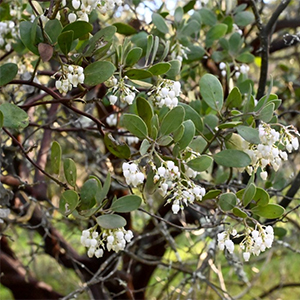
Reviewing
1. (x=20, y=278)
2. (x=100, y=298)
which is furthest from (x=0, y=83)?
(x=20, y=278)

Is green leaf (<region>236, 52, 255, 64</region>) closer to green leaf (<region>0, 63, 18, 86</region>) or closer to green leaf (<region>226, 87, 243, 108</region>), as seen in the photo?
green leaf (<region>226, 87, 243, 108</region>)

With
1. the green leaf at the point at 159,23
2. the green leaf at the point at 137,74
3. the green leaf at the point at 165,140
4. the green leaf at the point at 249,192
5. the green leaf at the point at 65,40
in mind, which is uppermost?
the green leaf at the point at 65,40

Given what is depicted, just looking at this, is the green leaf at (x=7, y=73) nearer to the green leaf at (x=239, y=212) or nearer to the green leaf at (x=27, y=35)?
the green leaf at (x=27, y=35)

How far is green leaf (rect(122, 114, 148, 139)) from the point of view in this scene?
0.81m

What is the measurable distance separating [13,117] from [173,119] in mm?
280

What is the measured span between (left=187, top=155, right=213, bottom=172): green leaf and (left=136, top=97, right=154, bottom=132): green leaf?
96mm

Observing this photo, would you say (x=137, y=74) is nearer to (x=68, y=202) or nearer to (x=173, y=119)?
(x=173, y=119)

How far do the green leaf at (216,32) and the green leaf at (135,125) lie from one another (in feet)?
2.12

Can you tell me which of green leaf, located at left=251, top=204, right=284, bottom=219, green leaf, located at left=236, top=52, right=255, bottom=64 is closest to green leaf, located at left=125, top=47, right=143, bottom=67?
green leaf, located at left=251, top=204, right=284, bottom=219

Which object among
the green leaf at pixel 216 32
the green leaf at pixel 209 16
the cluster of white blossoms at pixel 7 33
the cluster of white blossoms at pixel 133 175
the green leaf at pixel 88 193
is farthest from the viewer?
the green leaf at pixel 209 16

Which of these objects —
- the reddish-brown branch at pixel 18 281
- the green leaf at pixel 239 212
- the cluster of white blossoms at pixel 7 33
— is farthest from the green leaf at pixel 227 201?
the reddish-brown branch at pixel 18 281

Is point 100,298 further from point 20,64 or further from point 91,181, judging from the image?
point 91,181

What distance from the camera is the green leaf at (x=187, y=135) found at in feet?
2.83

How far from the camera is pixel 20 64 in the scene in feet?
4.30
